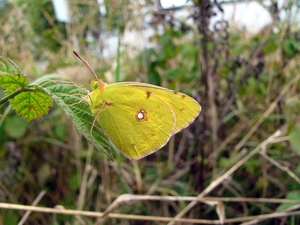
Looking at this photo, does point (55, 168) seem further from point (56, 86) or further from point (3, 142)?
point (56, 86)

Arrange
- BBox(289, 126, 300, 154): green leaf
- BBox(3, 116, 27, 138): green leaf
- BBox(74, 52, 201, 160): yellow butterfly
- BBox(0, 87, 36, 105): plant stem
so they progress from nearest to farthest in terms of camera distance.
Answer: BBox(0, 87, 36, 105): plant stem < BBox(74, 52, 201, 160): yellow butterfly < BBox(289, 126, 300, 154): green leaf < BBox(3, 116, 27, 138): green leaf

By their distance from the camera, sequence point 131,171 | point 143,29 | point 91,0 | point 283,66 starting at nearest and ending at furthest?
point 131,171 < point 283,66 < point 143,29 < point 91,0

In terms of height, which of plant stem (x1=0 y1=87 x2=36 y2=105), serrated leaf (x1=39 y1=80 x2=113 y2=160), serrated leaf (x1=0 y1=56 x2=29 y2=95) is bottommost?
serrated leaf (x1=39 y1=80 x2=113 y2=160)

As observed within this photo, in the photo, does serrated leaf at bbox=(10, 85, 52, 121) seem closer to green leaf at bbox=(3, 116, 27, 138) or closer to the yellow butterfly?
the yellow butterfly

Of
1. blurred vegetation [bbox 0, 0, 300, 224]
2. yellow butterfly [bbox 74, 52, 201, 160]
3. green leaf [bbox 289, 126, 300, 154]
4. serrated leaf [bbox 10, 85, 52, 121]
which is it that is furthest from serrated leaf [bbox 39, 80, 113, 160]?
green leaf [bbox 289, 126, 300, 154]

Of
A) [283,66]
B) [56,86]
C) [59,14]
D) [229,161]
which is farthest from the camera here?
[59,14]

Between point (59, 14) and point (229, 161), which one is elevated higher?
point (59, 14)

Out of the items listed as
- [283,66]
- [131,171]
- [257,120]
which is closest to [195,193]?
[131,171]

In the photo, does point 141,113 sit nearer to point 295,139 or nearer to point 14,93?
point 14,93
